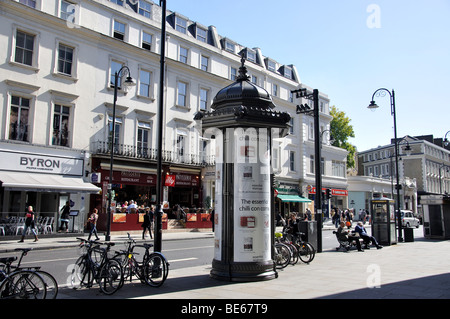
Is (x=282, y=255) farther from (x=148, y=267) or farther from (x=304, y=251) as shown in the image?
(x=148, y=267)

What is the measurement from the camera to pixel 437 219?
71.3ft

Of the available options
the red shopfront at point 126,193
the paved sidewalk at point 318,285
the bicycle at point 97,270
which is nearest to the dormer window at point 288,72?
the red shopfront at point 126,193

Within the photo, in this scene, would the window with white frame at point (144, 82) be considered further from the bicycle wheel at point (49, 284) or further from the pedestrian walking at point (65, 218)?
the bicycle wheel at point (49, 284)

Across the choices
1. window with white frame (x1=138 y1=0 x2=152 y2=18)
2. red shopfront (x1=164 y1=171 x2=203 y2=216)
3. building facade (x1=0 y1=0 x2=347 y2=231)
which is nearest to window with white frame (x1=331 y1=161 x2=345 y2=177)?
building facade (x1=0 y1=0 x2=347 y2=231)

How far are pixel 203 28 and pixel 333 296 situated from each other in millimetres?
29766

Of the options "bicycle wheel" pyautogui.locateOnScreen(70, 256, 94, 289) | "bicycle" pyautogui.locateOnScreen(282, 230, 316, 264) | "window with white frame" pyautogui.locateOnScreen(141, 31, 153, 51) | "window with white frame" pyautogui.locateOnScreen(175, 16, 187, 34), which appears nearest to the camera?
"bicycle wheel" pyautogui.locateOnScreen(70, 256, 94, 289)

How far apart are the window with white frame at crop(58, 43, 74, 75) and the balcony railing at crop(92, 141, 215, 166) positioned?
15.9 feet

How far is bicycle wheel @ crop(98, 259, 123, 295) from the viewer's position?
7.26 m

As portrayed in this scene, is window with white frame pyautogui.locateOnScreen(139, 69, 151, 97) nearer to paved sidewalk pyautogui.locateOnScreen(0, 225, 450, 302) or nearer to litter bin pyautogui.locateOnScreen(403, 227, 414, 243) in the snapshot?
litter bin pyautogui.locateOnScreen(403, 227, 414, 243)

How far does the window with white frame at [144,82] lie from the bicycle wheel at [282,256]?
19.9 m

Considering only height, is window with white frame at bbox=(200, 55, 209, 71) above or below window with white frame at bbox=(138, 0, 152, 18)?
below

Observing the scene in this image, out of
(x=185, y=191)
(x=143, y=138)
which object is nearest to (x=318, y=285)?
(x=143, y=138)

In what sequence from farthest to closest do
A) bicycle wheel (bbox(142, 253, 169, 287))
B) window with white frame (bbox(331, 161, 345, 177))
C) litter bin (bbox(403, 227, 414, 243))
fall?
window with white frame (bbox(331, 161, 345, 177)) → litter bin (bbox(403, 227, 414, 243)) → bicycle wheel (bbox(142, 253, 169, 287))
